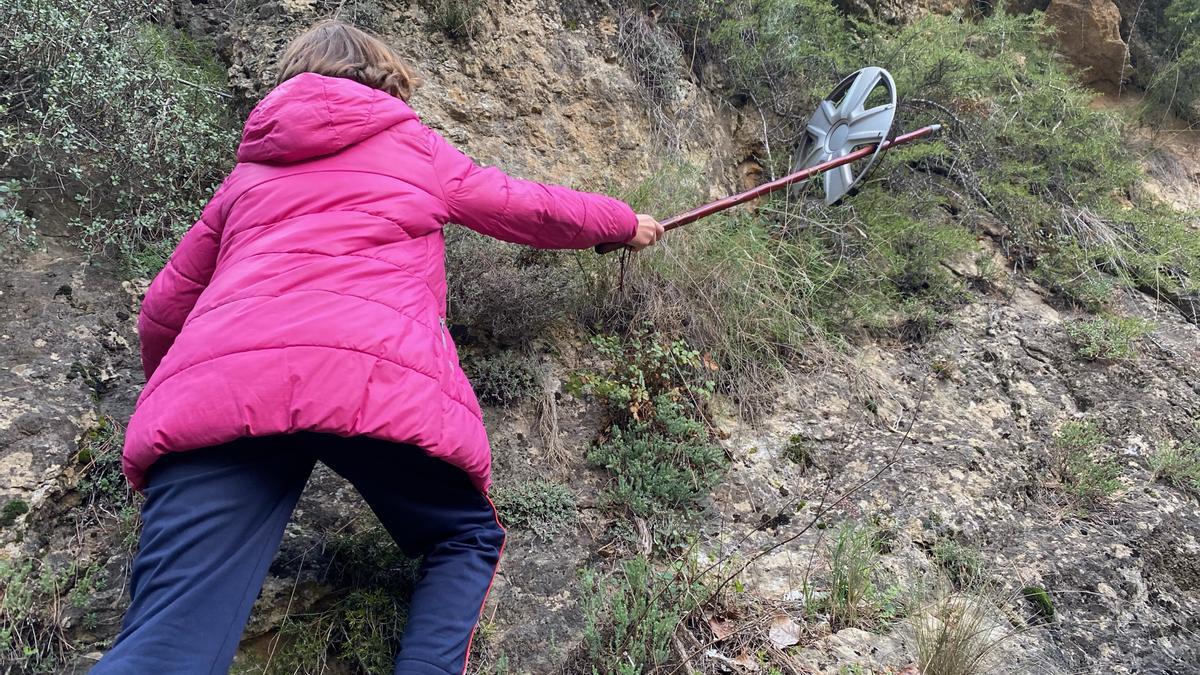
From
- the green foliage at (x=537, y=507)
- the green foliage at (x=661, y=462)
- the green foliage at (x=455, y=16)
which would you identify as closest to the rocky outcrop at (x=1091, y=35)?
the green foliage at (x=455, y=16)

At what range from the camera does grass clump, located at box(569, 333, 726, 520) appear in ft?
8.90

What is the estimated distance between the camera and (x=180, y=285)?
1.97 m

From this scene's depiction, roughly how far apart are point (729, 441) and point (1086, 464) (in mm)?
1697

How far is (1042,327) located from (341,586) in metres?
4.08

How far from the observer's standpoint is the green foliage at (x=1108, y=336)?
4020mm

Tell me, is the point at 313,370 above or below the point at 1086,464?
above

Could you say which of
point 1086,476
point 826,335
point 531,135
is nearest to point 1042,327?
point 1086,476

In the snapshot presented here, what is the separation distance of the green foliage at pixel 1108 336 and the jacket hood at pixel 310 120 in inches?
160

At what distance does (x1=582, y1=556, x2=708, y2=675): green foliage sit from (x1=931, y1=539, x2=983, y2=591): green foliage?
3.72 ft

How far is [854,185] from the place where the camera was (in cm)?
411

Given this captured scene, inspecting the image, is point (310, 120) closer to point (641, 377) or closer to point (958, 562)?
point (641, 377)

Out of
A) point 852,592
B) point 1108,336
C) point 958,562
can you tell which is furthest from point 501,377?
point 1108,336

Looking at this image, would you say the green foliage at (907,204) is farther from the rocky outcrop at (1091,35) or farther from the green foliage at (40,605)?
the green foliage at (40,605)

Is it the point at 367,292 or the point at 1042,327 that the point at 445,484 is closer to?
the point at 367,292
